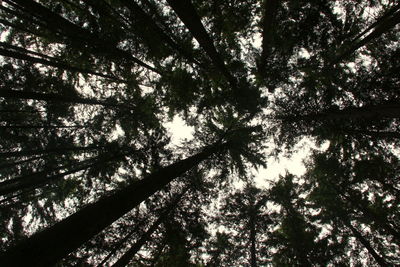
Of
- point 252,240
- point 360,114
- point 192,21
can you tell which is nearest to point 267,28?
point 192,21

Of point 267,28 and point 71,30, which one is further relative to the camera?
point 267,28

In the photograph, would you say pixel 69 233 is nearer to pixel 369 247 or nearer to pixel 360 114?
pixel 360 114

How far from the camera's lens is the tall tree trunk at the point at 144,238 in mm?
7989

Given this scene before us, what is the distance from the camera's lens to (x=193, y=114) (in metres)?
15.2

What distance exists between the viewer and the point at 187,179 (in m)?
12.6

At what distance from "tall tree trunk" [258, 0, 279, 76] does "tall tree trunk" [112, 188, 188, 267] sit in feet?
24.3

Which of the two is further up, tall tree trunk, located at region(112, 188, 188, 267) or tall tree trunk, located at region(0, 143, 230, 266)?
tall tree trunk, located at region(112, 188, 188, 267)

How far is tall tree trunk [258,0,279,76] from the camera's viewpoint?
789 centimetres

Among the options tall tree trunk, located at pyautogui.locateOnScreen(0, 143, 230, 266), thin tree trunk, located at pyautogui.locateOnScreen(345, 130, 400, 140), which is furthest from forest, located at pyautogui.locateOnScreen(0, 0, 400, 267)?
tall tree trunk, located at pyautogui.locateOnScreen(0, 143, 230, 266)

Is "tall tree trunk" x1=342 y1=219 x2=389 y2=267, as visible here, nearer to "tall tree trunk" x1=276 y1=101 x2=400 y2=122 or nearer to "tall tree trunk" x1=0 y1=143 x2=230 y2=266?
"tall tree trunk" x1=276 y1=101 x2=400 y2=122

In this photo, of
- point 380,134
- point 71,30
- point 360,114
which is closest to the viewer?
point 71,30

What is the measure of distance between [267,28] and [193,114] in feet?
23.6

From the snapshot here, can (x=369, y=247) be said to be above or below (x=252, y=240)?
below

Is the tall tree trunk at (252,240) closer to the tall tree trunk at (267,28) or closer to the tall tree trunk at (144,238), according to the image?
the tall tree trunk at (144,238)
